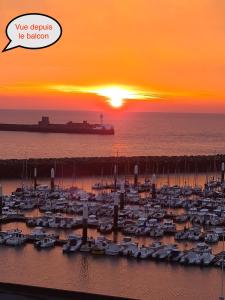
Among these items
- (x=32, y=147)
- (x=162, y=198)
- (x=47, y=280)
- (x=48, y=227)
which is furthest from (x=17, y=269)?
(x=32, y=147)

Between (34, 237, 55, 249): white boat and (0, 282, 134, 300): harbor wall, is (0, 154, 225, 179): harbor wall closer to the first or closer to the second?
(34, 237, 55, 249): white boat

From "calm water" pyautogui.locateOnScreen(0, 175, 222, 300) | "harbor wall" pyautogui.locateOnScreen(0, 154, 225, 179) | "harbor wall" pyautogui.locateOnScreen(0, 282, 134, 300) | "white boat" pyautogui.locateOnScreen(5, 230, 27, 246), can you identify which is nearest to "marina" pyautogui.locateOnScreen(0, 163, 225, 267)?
"white boat" pyautogui.locateOnScreen(5, 230, 27, 246)

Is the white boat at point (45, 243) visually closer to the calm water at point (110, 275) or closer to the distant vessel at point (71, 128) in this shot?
the calm water at point (110, 275)

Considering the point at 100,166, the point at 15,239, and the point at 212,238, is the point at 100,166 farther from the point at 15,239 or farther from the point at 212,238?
the point at 15,239

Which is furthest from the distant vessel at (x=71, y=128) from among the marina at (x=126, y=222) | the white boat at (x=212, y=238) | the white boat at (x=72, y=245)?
the white boat at (x=72, y=245)

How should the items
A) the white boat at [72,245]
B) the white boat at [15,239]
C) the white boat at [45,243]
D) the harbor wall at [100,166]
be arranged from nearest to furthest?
the white boat at [72,245] → the white boat at [45,243] → the white boat at [15,239] → the harbor wall at [100,166]

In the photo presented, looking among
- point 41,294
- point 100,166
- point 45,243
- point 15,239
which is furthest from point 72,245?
point 100,166
